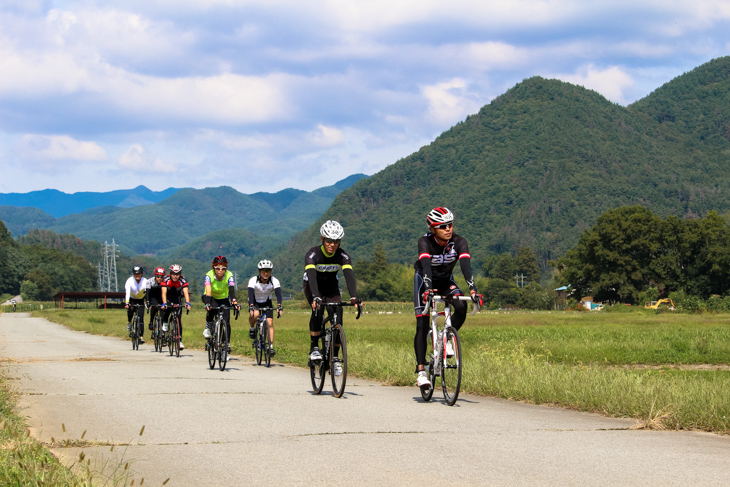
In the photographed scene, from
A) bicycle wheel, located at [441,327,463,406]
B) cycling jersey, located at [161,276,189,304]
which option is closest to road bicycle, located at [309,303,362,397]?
bicycle wheel, located at [441,327,463,406]

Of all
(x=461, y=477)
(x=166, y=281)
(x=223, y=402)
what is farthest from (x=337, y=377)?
(x=166, y=281)

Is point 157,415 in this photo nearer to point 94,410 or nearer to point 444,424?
point 94,410

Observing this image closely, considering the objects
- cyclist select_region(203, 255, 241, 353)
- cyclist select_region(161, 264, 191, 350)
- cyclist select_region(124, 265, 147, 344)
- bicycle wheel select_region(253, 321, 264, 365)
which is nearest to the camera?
bicycle wheel select_region(253, 321, 264, 365)

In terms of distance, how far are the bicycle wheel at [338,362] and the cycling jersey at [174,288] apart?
9.42m

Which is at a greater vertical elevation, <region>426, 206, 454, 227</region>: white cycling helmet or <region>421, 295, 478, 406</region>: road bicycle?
<region>426, 206, 454, 227</region>: white cycling helmet

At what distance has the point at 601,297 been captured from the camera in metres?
90.8

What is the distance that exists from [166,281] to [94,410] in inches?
428

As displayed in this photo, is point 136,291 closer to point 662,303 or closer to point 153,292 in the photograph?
point 153,292

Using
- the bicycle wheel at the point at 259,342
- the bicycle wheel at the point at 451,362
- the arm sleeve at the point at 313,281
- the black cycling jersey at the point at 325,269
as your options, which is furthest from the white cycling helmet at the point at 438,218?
the bicycle wheel at the point at 259,342

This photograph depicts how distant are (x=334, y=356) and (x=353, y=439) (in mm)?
3560

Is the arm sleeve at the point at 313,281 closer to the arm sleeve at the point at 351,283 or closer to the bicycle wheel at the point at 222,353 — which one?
the arm sleeve at the point at 351,283

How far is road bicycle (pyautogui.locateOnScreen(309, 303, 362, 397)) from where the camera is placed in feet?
32.9

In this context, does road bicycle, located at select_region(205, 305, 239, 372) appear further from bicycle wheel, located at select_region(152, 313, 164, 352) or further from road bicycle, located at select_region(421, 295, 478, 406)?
road bicycle, located at select_region(421, 295, 478, 406)

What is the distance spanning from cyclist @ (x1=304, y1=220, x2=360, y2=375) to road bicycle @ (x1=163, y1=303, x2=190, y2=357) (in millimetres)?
8598
